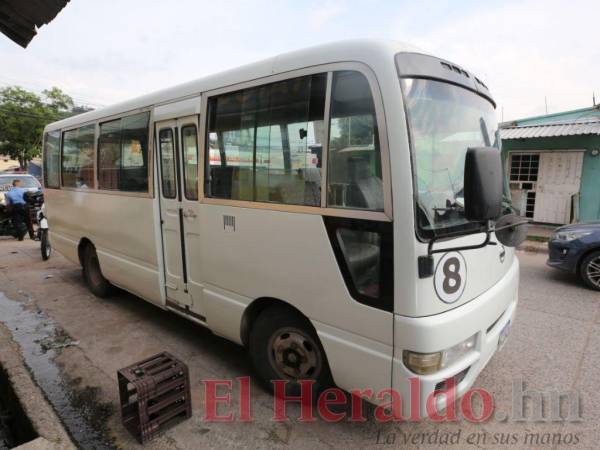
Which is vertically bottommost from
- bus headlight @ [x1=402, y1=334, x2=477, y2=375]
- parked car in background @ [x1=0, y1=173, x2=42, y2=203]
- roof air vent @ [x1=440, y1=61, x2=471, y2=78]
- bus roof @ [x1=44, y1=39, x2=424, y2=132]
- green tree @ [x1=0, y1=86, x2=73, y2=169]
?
bus headlight @ [x1=402, y1=334, x2=477, y2=375]

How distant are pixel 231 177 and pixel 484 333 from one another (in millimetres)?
2187

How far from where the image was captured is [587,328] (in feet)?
14.1

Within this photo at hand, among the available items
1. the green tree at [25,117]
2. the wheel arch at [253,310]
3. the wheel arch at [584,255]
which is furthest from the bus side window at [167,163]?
the green tree at [25,117]

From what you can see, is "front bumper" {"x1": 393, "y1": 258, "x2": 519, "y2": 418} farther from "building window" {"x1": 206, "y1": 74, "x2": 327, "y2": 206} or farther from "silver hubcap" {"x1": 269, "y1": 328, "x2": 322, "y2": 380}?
"building window" {"x1": 206, "y1": 74, "x2": 327, "y2": 206}

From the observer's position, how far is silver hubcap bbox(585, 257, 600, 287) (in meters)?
5.57

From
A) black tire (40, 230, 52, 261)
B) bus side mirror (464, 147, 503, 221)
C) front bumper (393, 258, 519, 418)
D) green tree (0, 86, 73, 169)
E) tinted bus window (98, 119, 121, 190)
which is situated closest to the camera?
bus side mirror (464, 147, 503, 221)

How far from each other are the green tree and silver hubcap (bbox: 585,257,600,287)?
31845 millimetres

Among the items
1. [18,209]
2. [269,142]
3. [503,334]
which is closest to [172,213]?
[269,142]

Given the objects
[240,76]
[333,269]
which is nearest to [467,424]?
[333,269]

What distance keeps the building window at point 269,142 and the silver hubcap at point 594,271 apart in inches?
210

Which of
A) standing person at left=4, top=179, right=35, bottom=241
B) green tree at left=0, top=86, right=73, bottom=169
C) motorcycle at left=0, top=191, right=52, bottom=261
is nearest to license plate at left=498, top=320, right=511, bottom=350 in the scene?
motorcycle at left=0, top=191, right=52, bottom=261

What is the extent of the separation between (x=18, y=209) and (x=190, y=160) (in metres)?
8.87

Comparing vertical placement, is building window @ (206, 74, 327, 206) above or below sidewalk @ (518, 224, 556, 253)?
above

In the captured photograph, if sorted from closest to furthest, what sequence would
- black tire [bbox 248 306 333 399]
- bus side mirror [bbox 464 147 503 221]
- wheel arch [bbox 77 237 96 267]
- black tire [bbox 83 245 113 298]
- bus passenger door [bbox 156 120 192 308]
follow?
bus side mirror [bbox 464 147 503 221] → black tire [bbox 248 306 333 399] → bus passenger door [bbox 156 120 192 308] → black tire [bbox 83 245 113 298] → wheel arch [bbox 77 237 96 267]
